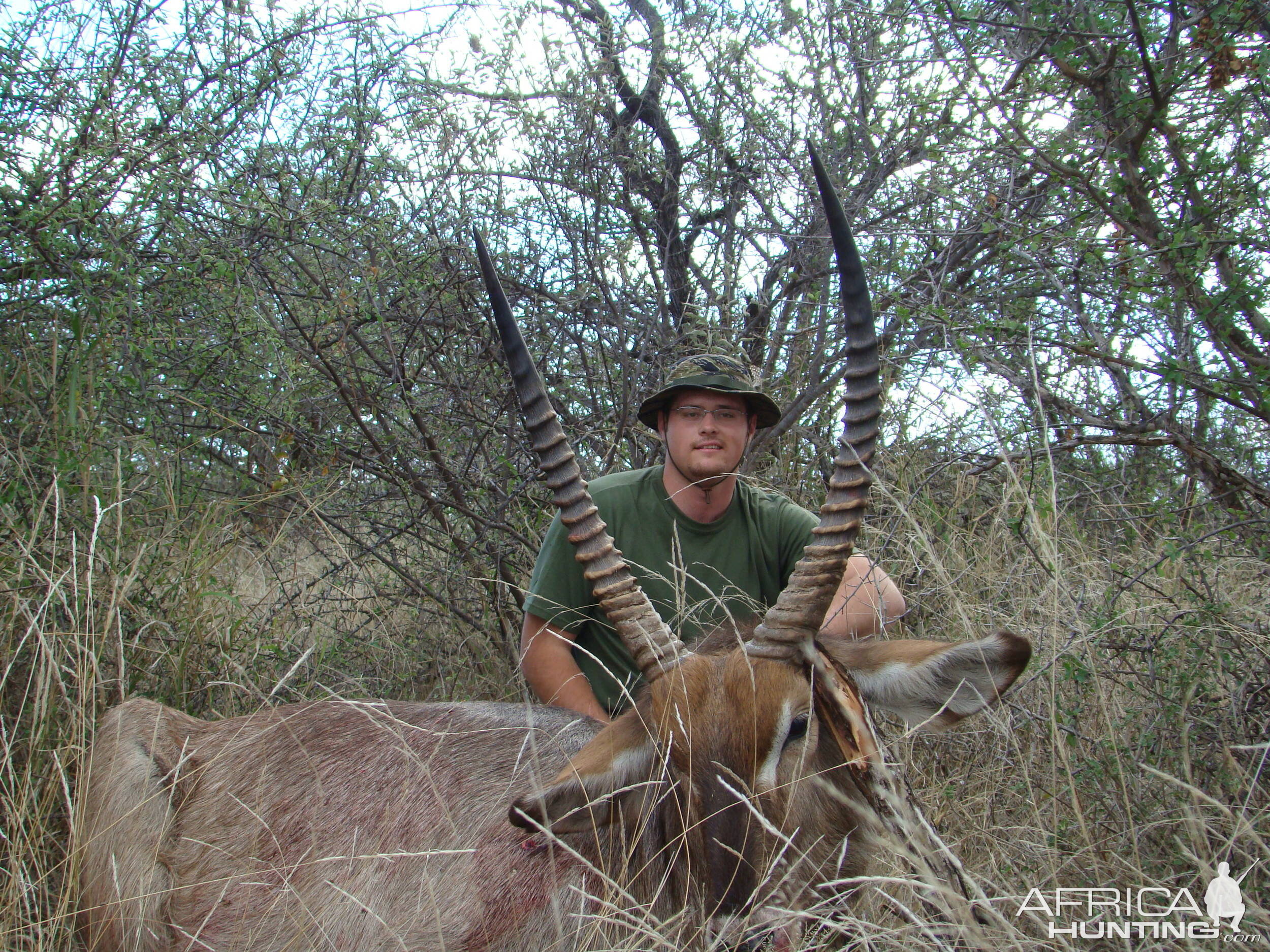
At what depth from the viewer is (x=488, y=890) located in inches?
134

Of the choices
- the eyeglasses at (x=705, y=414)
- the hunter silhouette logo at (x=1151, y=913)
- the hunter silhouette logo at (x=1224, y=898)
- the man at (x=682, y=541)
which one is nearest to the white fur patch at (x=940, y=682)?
the hunter silhouette logo at (x=1151, y=913)

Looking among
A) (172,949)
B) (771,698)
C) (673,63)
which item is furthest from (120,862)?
(673,63)

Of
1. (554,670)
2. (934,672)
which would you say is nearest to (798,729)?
(934,672)

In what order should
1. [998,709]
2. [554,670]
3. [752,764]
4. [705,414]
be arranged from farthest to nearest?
[705,414], [554,670], [998,709], [752,764]

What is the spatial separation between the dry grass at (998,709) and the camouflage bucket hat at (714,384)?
2.92 ft

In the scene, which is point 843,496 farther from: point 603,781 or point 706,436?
point 706,436

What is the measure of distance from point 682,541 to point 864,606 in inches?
41.8

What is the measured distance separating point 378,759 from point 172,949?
99 cm

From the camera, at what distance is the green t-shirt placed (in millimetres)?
4711

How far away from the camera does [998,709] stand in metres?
3.98

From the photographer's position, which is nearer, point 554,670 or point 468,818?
point 468,818

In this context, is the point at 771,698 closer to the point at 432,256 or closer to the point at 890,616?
the point at 890,616

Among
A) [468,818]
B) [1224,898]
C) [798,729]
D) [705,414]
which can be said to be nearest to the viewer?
[1224,898]

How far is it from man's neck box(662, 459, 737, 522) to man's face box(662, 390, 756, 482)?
55 millimetres
